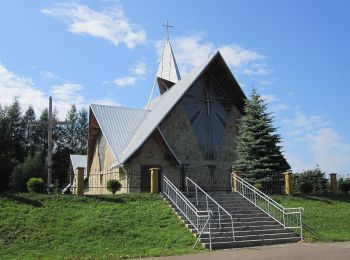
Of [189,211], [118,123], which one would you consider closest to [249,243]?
[189,211]

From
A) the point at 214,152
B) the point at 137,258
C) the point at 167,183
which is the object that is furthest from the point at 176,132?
the point at 137,258

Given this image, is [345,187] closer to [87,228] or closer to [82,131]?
[87,228]

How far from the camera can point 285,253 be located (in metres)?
11.7

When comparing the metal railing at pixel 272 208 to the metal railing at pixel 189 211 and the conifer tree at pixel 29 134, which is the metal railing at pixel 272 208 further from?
the conifer tree at pixel 29 134

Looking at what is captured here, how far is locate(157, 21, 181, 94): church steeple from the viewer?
34.4 metres

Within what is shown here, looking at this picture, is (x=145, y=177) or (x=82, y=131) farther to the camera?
(x=82, y=131)

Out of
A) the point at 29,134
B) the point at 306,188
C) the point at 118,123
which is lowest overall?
the point at 306,188

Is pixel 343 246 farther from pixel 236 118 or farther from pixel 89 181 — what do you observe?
pixel 89 181

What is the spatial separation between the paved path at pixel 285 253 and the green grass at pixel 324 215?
1.76 m

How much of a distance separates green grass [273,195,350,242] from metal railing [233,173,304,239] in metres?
0.44

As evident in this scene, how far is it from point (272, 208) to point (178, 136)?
8.52m

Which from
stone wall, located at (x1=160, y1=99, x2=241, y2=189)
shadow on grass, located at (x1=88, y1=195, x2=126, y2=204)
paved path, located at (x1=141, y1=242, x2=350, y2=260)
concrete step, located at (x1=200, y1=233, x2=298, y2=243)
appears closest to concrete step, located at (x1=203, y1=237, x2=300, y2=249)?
concrete step, located at (x1=200, y1=233, x2=298, y2=243)

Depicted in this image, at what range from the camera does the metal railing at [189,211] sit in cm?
1358

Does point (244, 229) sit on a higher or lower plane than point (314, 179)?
lower
